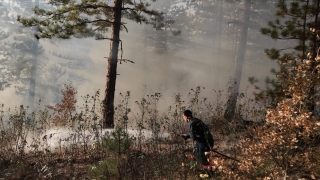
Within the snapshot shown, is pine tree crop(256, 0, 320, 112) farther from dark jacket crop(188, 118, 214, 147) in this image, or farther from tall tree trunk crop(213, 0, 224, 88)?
tall tree trunk crop(213, 0, 224, 88)

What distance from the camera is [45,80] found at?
26188 millimetres

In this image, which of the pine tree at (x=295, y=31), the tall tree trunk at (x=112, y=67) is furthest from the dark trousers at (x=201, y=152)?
the tall tree trunk at (x=112, y=67)

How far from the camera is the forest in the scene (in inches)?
144

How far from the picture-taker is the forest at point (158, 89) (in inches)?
144

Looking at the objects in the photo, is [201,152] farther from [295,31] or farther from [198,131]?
[295,31]

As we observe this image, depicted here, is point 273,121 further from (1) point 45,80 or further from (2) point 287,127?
(1) point 45,80

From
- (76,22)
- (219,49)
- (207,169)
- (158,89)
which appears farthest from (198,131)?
(219,49)

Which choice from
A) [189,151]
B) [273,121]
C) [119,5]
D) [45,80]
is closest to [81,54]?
[45,80]

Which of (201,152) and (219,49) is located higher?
Answer: (219,49)

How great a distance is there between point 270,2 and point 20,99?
22656mm

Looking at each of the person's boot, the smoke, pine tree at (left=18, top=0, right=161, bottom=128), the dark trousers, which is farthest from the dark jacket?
pine tree at (left=18, top=0, right=161, bottom=128)

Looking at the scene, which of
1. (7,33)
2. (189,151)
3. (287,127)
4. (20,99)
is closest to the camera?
(287,127)

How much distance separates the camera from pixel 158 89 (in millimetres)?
24000

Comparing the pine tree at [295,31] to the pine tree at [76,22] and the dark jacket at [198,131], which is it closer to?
the dark jacket at [198,131]
